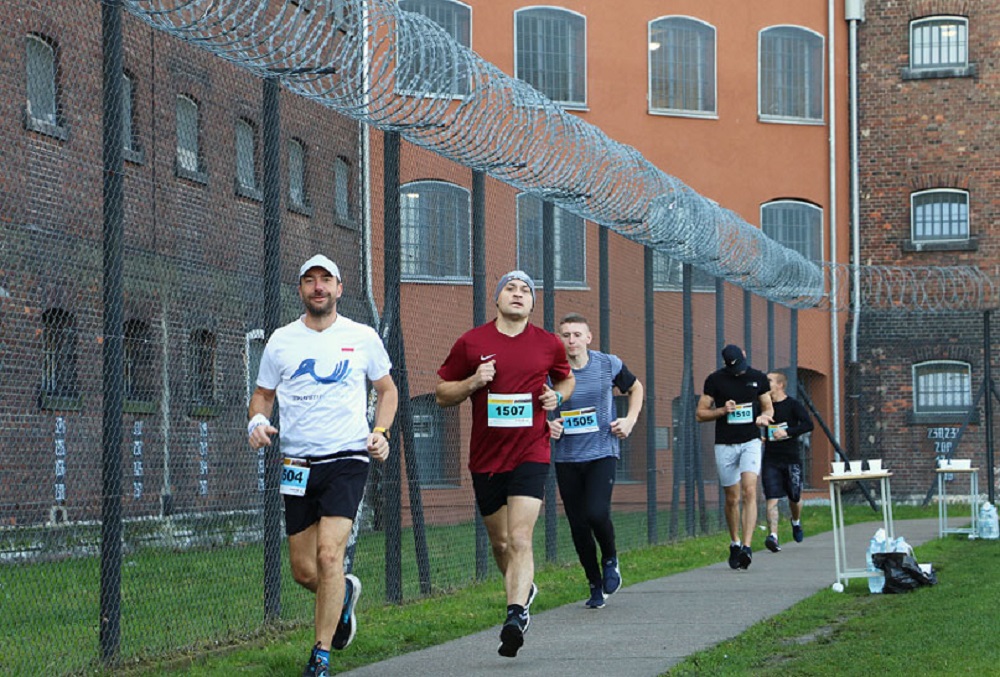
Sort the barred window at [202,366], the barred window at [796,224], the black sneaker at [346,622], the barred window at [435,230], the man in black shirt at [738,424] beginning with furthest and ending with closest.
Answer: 1. the barred window at [796,224]
2. the man in black shirt at [738,424]
3. the barred window at [435,230]
4. the barred window at [202,366]
5. the black sneaker at [346,622]

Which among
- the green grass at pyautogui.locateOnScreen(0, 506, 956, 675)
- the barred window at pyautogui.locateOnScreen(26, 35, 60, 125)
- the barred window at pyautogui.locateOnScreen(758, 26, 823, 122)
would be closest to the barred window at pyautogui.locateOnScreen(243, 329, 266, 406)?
the green grass at pyautogui.locateOnScreen(0, 506, 956, 675)

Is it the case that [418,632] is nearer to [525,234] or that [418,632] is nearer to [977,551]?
[525,234]

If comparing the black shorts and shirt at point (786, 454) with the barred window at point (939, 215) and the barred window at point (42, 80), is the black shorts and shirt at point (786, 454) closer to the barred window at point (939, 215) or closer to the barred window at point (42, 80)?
the barred window at point (42, 80)

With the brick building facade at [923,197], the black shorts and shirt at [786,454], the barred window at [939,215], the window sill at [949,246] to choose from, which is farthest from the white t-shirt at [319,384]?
the barred window at [939,215]

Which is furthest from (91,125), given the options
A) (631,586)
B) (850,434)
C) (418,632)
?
(850,434)

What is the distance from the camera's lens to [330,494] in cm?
884

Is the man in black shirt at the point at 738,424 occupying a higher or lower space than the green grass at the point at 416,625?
higher

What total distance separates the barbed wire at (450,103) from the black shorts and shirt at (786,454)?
2.04m

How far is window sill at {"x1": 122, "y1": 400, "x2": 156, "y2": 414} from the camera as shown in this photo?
31.0 ft

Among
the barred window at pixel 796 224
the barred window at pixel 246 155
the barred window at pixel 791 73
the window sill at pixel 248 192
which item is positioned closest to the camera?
the window sill at pixel 248 192

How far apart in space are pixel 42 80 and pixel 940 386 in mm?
28785

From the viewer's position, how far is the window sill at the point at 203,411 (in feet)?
33.5

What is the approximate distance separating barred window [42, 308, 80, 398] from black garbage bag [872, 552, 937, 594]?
22.1 feet

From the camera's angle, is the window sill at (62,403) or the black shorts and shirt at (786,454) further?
the black shorts and shirt at (786,454)
